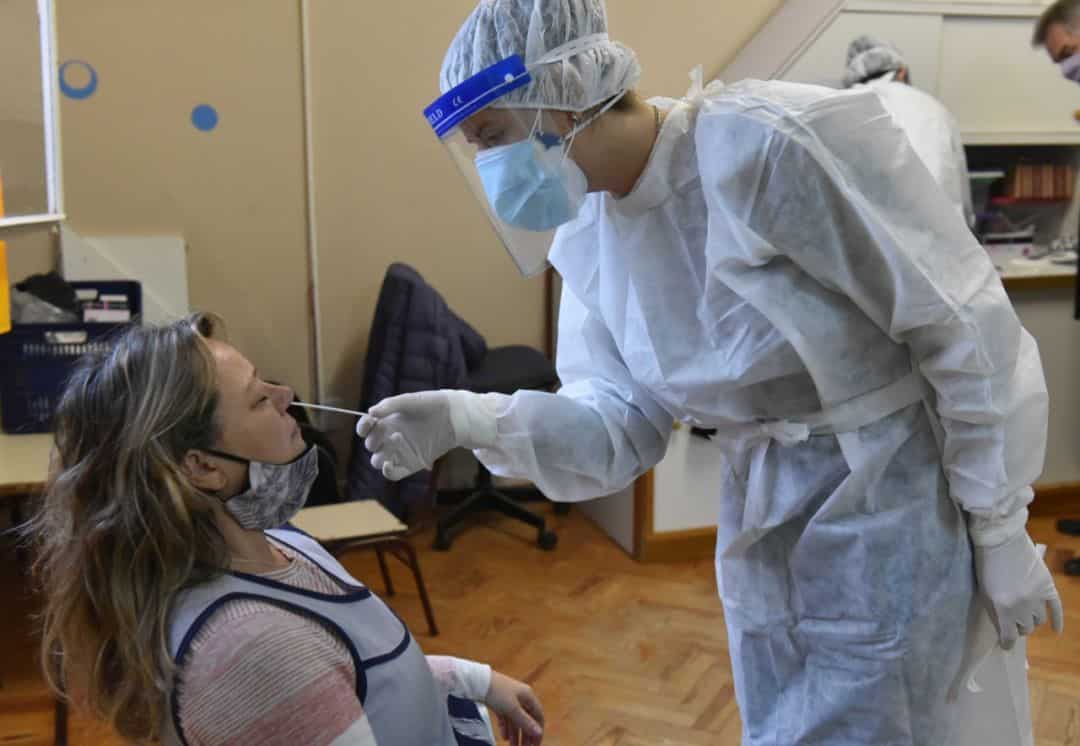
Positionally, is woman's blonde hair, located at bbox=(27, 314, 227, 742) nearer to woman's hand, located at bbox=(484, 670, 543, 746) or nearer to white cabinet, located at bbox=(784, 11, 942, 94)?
woman's hand, located at bbox=(484, 670, 543, 746)

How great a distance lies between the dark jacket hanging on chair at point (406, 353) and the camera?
3314 mm

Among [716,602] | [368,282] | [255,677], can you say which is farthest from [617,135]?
[368,282]

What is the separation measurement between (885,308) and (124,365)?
89cm

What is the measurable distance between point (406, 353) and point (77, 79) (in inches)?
54.9

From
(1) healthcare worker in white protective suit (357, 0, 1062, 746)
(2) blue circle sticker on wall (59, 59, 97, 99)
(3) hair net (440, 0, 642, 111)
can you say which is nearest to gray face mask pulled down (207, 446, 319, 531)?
(1) healthcare worker in white protective suit (357, 0, 1062, 746)

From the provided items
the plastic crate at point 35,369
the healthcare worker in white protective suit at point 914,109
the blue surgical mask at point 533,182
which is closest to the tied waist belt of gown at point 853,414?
the blue surgical mask at point 533,182

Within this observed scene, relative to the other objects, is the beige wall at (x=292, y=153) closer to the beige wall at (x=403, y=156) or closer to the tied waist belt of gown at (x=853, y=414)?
the beige wall at (x=403, y=156)

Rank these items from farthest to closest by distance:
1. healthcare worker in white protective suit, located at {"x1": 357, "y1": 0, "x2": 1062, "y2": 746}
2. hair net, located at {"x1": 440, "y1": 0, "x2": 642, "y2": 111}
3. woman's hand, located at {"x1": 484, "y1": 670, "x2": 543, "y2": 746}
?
woman's hand, located at {"x1": 484, "y1": 670, "x2": 543, "y2": 746} < hair net, located at {"x1": 440, "y1": 0, "x2": 642, "y2": 111} < healthcare worker in white protective suit, located at {"x1": 357, "y1": 0, "x2": 1062, "y2": 746}

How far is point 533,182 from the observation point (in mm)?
1306

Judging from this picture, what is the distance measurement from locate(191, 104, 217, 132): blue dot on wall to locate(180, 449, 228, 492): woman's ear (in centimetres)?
254

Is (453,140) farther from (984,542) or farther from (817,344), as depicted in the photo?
(984,542)

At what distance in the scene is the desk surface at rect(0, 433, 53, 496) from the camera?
7.38 feet

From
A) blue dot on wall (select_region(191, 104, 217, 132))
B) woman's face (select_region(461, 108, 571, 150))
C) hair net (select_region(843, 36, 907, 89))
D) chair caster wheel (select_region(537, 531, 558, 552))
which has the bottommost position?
chair caster wheel (select_region(537, 531, 558, 552))

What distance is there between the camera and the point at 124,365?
1187mm
